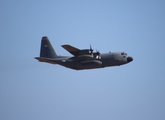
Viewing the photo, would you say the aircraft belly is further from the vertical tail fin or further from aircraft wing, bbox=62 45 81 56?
the vertical tail fin

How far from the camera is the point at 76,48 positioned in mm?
40781

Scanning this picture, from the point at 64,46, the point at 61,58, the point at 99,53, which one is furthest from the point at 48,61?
the point at 99,53

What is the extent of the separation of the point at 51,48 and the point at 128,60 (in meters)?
13.5

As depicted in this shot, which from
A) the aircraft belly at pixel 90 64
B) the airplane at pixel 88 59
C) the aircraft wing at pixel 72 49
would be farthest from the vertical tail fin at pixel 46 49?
the aircraft belly at pixel 90 64

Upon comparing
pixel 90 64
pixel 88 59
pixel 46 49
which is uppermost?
pixel 46 49

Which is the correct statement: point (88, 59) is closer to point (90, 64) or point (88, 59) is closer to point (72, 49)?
point (90, 64)

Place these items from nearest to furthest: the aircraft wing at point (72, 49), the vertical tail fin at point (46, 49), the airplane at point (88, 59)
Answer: the aircraft wing at point (72, 49), the airplane at point (88, 59), the vertical tail fin at point (46, 49)

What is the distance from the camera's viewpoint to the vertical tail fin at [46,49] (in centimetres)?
4712

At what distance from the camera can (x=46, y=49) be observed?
4775 centimetres

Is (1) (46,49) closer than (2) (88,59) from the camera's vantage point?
No

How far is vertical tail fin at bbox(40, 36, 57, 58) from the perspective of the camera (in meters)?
47.1

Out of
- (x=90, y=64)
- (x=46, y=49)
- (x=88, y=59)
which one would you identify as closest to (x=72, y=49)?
(x=88, y=59)

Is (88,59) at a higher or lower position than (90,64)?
higher

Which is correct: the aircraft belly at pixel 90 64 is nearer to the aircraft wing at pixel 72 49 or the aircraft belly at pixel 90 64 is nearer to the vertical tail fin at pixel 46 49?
the aircraft wing at pixel 72 49
